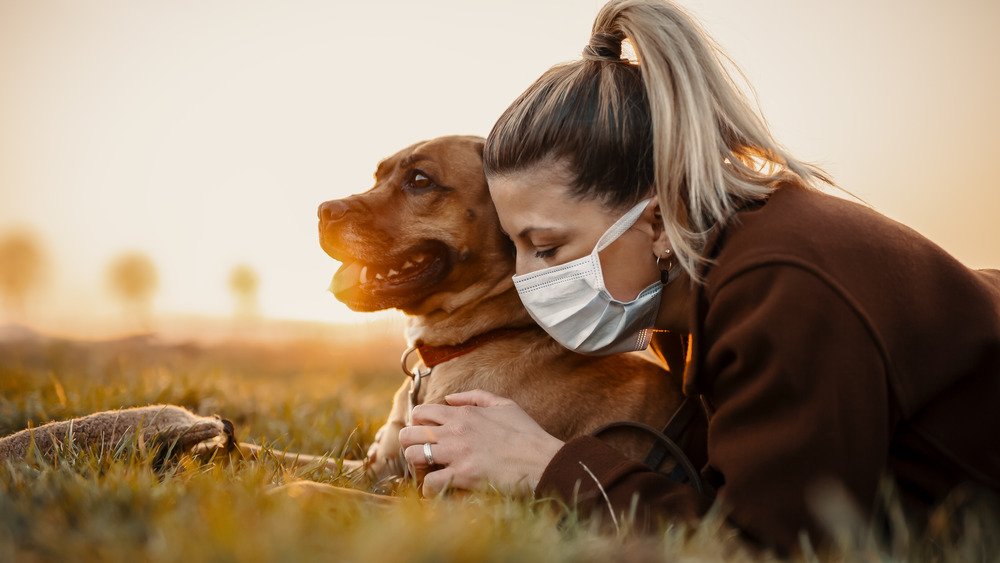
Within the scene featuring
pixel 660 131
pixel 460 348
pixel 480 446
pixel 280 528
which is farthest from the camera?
pixel 460 348

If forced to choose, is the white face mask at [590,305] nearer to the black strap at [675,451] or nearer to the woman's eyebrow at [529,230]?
the woman's eyebrow at [529,230]

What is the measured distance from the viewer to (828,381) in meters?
2.00

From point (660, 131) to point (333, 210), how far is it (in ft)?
4.80

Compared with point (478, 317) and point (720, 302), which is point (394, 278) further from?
point (720, 302)

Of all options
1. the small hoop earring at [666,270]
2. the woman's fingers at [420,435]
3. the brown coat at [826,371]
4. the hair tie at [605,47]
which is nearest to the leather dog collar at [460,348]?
the woman's fingers at [420,435]

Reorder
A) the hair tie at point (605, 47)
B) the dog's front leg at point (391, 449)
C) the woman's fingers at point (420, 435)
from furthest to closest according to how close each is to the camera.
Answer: the dog's front leg at point (391, 449), the hair tie at point (605, 47), the woman's fingers at point (420, 435)

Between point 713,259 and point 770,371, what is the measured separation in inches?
17.0

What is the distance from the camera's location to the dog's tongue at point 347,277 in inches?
132

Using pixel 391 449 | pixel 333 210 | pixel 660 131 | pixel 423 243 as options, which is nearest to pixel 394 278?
pixel 423 243

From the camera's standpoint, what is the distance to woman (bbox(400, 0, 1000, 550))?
2.03m

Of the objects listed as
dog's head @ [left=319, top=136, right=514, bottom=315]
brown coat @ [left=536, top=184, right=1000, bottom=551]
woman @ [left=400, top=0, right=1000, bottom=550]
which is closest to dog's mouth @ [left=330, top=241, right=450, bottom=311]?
dog's head @ [left=319, top=136, right=514, bottom=315]

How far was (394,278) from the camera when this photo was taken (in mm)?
3326

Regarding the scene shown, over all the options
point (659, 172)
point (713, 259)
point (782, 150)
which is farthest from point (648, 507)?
point (782, 150)

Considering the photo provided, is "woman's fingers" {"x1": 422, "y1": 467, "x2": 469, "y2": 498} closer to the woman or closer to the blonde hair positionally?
the woman
